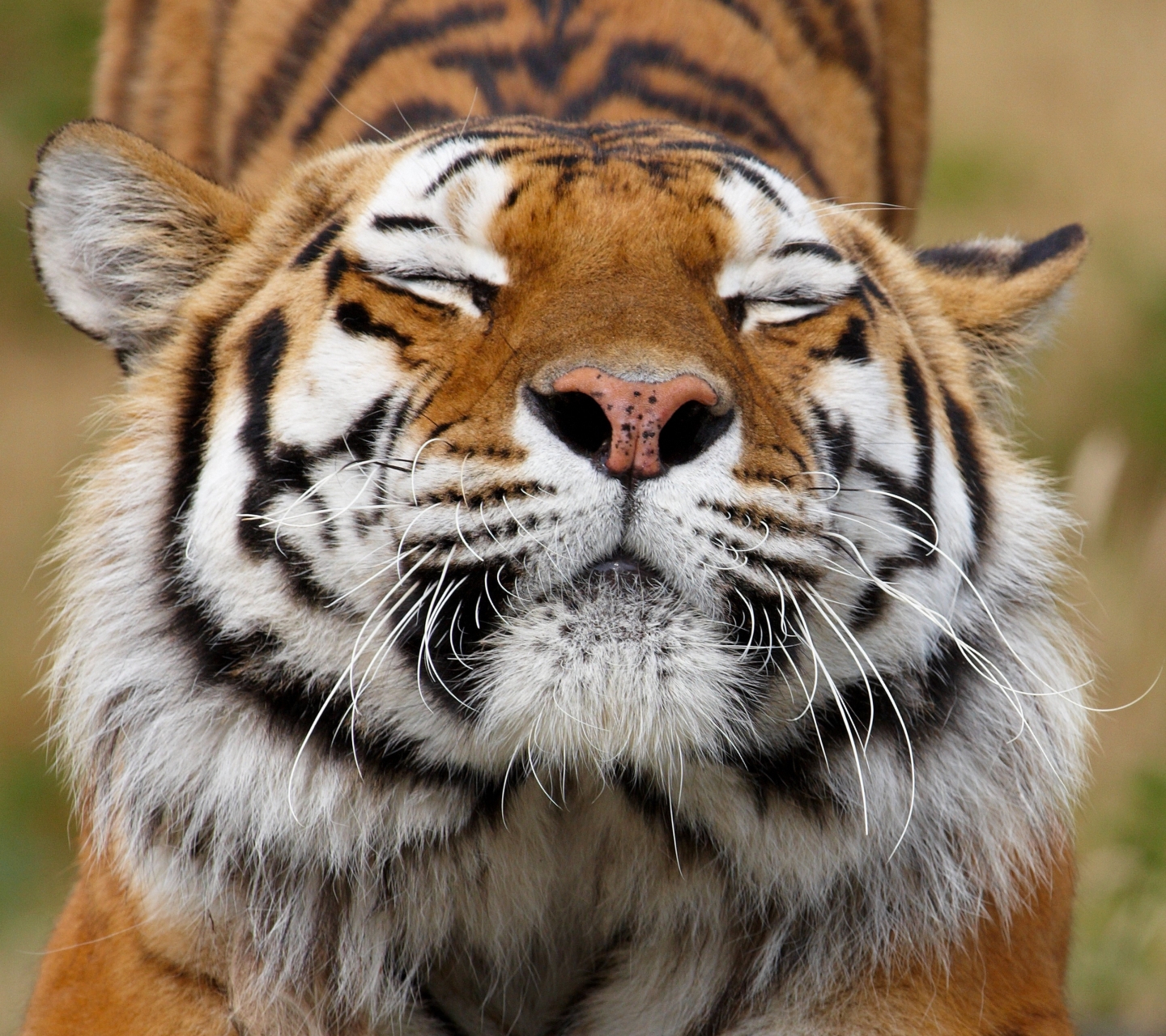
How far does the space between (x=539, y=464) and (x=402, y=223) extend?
0.44m

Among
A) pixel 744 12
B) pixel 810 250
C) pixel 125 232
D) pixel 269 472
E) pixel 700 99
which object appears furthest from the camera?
pixel 744 12

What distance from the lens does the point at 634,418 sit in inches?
55.2

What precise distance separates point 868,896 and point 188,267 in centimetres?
113

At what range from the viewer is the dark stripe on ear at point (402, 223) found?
172cm

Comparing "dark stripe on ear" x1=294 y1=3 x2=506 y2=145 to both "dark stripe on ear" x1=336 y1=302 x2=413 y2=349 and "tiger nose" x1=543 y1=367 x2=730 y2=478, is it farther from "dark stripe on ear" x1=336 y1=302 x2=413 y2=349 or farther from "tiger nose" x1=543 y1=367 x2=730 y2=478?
"tiger nose" x1=543 y1=367 x2=730 y2=478

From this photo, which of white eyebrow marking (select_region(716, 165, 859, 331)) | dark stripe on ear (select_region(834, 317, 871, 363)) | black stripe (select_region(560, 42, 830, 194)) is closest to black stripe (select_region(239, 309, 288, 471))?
white eyebrow marking (select_region(716, 165, 859, 331))

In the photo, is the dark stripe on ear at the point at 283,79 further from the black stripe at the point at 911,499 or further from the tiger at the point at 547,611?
the black stripe at the point at 911,499

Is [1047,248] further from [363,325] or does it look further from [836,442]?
[363,325]

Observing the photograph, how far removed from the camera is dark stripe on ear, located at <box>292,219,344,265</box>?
181cm

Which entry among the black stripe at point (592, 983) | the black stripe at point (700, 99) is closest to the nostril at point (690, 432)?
the black stripe at point (592, 983)

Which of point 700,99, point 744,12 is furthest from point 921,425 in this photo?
point 744,12

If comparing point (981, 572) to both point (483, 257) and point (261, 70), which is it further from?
point (261, 70)

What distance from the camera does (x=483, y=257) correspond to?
1.68 meters

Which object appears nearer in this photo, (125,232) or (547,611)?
(547,611)
